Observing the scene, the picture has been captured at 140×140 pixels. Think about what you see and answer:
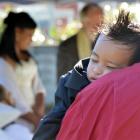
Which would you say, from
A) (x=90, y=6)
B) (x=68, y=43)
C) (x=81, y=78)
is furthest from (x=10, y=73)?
(x=81, y=78)

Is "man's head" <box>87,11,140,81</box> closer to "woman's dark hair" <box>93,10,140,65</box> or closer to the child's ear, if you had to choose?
Answer: "woman's dark hair" <box>93,10,140,65</box>

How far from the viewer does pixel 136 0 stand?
593 centimetres

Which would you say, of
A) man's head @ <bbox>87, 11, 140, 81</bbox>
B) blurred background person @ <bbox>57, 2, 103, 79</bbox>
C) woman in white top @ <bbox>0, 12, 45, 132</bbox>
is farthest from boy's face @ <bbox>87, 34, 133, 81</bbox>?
blurred background person @ <bbox>57, 2, 103, 79</bbox>

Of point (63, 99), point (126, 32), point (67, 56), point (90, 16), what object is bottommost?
point (67, 56)

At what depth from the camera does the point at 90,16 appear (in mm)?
6375

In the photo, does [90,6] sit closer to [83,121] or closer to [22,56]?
[22,56]

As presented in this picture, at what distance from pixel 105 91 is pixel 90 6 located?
15.7ft

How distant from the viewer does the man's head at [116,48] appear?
78.2 inches

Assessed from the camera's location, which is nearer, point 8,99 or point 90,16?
point 8,99

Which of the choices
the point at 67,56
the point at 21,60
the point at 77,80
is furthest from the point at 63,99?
the point at 67,56

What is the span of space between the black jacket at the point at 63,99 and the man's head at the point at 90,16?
4046 millimetres

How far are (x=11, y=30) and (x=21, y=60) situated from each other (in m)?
→ 0.31

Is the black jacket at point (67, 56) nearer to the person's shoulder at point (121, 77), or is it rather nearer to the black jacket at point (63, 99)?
the black jacket at point (63, 99)

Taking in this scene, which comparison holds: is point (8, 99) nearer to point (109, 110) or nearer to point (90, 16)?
point (90, 16)
